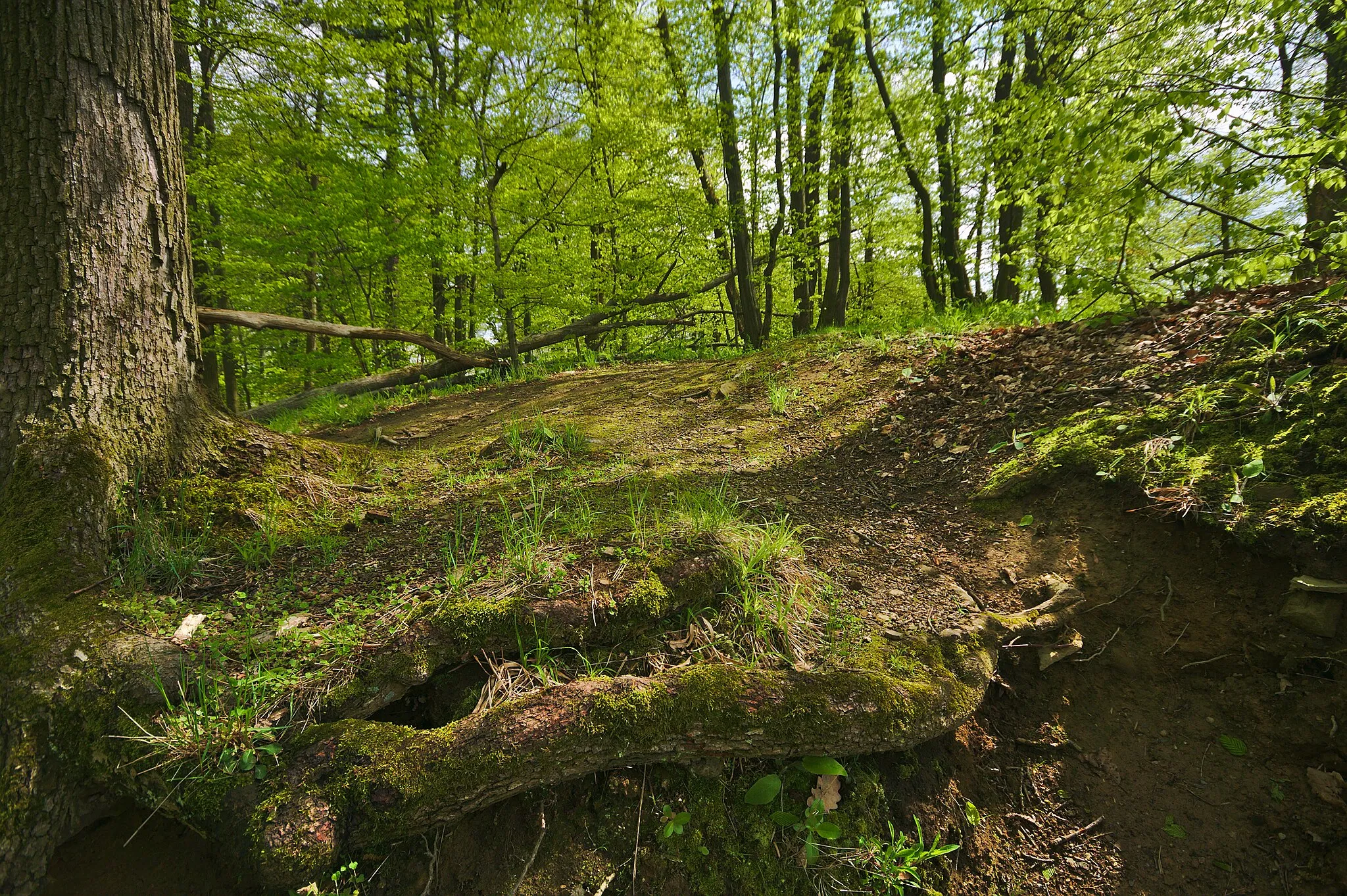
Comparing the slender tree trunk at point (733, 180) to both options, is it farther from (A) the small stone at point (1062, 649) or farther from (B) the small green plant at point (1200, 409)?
(A) the small stone at point (1062, 649)

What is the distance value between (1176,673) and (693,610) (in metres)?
1.96

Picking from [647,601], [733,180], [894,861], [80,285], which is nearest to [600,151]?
[733,180]

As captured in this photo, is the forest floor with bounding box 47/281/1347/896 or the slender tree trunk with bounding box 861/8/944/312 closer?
the forest floor with bounding box 47/281/1347/896

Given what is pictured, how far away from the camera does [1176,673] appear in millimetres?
2119

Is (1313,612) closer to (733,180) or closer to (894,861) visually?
(894,861)

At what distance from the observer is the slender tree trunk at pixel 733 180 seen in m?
7.94

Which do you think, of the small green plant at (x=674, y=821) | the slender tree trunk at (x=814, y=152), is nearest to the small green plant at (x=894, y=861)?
the small green plant at (x=674, y=821)

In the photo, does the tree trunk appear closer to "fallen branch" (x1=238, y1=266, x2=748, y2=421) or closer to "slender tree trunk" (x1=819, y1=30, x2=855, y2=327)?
"fallen branch" (x1=238, y1=266, x2=748, y2=421)

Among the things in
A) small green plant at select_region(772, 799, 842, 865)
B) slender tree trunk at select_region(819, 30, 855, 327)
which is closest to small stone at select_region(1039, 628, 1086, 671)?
small green plant at select_region(772, 799, 842, 865)

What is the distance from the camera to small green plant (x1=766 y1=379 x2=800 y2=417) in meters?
4.82

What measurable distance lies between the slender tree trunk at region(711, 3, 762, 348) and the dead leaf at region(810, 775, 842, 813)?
292 inches

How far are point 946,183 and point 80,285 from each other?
11.3 m

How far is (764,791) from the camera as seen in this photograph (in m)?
1.85

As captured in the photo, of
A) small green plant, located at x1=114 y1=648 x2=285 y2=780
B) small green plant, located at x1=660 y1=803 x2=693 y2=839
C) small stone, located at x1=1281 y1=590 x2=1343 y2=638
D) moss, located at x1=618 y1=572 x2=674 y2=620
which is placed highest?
small stone, located at x1=1281 y1=590 x2=1343 y2=638
